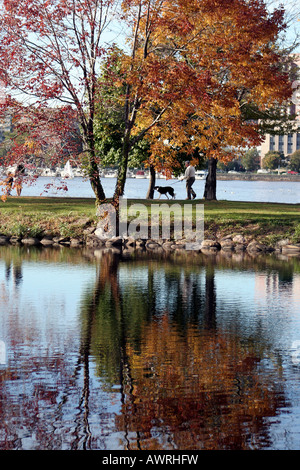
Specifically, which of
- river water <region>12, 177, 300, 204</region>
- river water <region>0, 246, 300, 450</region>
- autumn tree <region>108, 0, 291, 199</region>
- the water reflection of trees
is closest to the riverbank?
river water <region>12, 177, 300, 204</region>

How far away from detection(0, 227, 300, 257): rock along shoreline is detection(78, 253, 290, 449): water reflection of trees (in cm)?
1117

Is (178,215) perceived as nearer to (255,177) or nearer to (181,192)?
(181,192)

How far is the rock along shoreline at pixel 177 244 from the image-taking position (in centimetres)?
2658

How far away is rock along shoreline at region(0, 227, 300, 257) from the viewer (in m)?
26.6

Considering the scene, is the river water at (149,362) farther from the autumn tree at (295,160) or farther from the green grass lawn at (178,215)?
the autumn tree at (295,160)

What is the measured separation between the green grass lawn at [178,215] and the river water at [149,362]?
29.8 feet

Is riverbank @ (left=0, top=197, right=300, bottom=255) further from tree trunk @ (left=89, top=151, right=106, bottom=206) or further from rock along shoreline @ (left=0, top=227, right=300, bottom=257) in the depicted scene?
tree trunk @ (left=89, top=151, right=106, bottom=206)

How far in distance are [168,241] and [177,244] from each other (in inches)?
15.9

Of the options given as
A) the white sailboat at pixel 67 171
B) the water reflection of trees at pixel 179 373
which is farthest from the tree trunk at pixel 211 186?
the water reflection of trees at pixel 179 373

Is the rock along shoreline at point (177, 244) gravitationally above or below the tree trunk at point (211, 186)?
below

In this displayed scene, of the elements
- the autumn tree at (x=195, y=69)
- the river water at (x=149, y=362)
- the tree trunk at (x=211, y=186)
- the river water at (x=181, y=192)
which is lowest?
the river water at (x=181, y=192)

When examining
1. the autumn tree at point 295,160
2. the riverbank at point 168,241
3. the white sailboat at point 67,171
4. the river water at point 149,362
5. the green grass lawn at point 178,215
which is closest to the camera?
the river water at point 149,362

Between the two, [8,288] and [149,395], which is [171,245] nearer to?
[8,288]
